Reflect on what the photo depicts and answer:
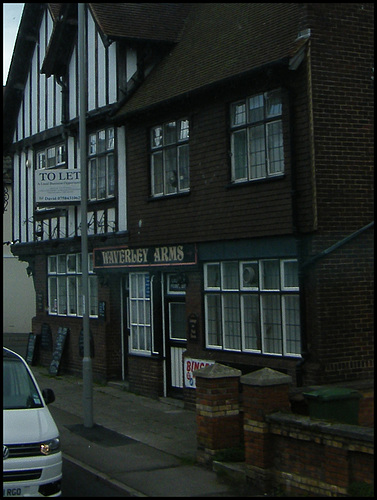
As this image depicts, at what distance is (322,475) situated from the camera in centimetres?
859

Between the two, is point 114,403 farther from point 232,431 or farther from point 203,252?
point 232,431

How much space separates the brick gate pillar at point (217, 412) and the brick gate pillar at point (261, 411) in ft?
2.71

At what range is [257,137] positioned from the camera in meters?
13.4

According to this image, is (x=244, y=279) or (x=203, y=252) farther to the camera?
(x=203, y=252)

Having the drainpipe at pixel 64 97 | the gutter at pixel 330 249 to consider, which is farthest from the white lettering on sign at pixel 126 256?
the gutter at pixel 330 249

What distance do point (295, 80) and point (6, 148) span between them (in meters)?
13.0

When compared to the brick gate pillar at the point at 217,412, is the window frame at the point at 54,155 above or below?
above

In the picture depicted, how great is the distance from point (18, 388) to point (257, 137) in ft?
21.1

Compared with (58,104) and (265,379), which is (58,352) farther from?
(265,379)

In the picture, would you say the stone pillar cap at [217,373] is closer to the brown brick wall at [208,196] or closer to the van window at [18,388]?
the van window at [18,388]

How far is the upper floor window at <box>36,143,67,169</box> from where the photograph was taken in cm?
2038

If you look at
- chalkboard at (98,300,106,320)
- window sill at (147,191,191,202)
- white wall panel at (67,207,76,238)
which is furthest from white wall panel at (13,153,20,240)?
window sill at (147,191,191,202)

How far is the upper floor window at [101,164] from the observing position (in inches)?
712

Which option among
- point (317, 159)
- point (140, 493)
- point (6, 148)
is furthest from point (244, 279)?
point (6, 148)
